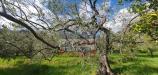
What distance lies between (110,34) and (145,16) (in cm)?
816

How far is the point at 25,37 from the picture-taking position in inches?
1008

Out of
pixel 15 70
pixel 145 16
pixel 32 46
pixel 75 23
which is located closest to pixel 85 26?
pixel 75 23

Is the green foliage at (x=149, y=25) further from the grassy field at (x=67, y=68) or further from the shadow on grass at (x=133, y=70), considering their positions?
the shadow on grass at (x=133, y=70)

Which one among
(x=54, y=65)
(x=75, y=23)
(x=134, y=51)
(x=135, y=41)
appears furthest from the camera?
(x=54, y=65)

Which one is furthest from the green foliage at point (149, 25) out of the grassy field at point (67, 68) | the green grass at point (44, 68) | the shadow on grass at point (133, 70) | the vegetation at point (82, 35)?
the shadow on grass at point (133, 70)

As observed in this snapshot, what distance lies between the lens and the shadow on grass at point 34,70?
3434 centimetres

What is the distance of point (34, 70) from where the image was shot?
35719 millimetres

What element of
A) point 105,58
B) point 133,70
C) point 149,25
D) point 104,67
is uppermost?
point 149,25

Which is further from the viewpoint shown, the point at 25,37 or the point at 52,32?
the point at 25,37

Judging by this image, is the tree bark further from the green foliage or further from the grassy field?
the green foliage

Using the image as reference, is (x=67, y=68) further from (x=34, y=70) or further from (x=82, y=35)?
(x=82, y=35)

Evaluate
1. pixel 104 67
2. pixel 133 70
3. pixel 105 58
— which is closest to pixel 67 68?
pixel 133 70

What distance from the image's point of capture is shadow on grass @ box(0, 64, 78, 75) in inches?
1352

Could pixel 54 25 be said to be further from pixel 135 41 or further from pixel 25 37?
pixel 135 41
